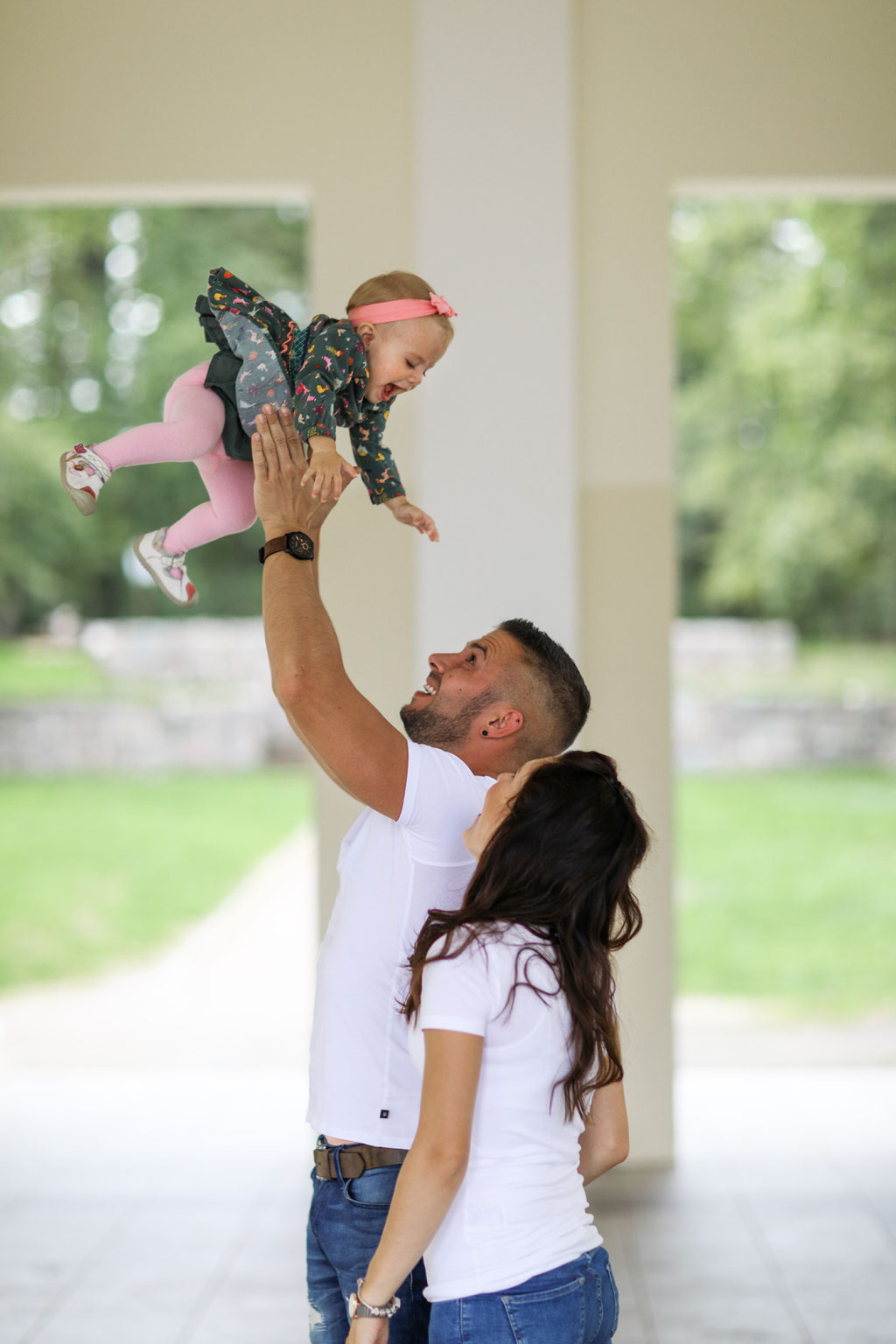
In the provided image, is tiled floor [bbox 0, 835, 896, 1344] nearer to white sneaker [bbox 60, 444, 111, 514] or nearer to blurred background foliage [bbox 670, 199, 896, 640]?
white sneaker [bbox 60, 444, 111, 514]

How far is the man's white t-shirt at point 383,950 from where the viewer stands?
4.87 ft

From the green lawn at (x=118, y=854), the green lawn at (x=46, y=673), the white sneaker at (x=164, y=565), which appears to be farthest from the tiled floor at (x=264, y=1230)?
the green lawn at (x=46, y=673)

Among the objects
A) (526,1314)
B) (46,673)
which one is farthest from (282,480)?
(46,673)

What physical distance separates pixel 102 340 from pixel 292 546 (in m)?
11.8

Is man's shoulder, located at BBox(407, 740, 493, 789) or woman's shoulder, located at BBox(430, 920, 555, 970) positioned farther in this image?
man's shoulder, located at BBox(407, 740, 493, 789)

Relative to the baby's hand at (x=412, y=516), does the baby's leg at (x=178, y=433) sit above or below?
above

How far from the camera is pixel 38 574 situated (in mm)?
13008

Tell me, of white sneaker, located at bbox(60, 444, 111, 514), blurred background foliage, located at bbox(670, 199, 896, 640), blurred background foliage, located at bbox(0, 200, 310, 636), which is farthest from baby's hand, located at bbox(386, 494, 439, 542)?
blurred background foliage, located at bbox(670, 199, 896, 640)

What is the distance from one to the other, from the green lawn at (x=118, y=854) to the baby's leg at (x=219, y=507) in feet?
17.4

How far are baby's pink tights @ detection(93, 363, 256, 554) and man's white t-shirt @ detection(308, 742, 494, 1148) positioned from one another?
Result: 56cm

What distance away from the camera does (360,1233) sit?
147cm

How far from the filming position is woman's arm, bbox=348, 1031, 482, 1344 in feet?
4.09

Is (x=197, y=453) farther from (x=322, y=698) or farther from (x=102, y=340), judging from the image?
(x=102, y=340)

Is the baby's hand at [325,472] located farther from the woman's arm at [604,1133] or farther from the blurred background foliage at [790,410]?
the blurred background foliage at [790,410]
